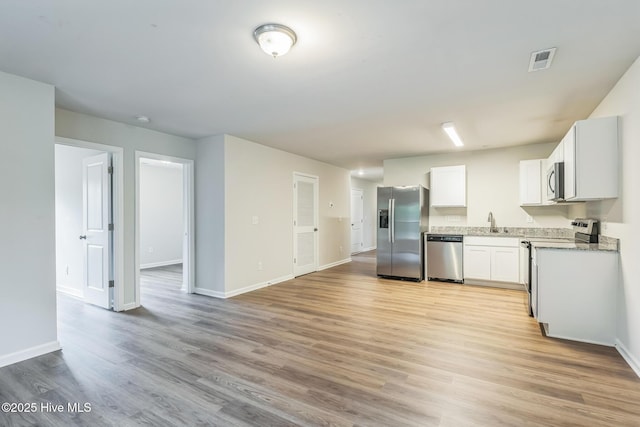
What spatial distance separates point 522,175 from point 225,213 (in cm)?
484

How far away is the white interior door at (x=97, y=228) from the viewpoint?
13.6 feet

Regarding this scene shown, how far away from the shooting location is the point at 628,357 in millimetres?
Result: 2584

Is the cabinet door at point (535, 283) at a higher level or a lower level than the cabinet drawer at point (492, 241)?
lower

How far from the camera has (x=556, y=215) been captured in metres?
5.21

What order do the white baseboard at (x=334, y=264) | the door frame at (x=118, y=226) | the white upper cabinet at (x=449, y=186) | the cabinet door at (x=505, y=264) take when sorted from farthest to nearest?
the white baseboard at (x=334, y=264) → the white upper cabinet at (x=449, y=186) → the cabinet door at (x=505, y=264) → the door frame at (x=118, y=226)

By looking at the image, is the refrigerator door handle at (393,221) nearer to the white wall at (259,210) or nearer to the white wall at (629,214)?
the white wall at (259,210)

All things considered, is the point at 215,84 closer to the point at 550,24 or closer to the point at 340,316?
the point at 550,24

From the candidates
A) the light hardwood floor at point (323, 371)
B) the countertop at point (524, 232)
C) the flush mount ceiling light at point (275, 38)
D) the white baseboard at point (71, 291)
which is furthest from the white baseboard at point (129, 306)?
the countertop at point (524, 232)

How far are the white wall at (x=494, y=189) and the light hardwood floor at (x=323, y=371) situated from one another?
6.67 feet

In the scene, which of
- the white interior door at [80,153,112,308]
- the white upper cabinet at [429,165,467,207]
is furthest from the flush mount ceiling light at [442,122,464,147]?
the white interior door at [80,153,112,308]

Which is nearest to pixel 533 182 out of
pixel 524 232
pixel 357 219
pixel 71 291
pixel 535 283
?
pixel 524 232

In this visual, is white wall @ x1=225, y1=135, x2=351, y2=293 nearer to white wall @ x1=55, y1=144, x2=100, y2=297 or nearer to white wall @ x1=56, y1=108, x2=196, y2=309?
white wall @ x1=56, y1=108, x2=196, y2=309

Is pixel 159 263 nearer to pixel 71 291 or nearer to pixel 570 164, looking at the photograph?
pixel 71 291

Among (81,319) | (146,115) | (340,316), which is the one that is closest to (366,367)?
(340,316)
